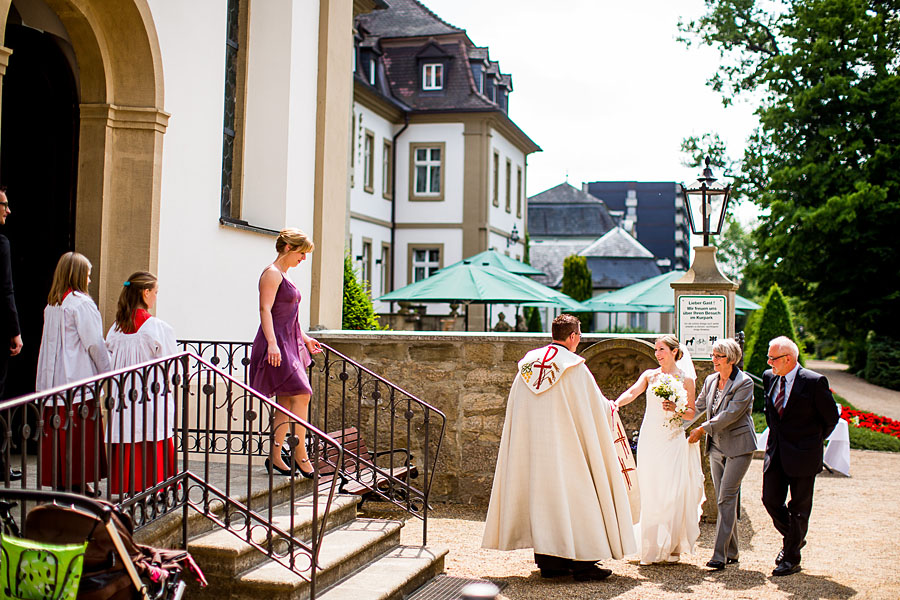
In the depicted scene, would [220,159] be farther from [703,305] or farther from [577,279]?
[577,279]

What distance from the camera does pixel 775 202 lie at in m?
31.5

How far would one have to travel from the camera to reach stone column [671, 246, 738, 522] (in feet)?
32.4

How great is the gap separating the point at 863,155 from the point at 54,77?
1165 inches

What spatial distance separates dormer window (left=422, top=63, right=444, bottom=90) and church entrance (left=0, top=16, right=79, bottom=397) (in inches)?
1166

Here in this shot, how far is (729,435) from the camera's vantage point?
774cm

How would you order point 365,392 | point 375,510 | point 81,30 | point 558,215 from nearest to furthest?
point 81,30
point 375,510
point 365,392
point 558,215

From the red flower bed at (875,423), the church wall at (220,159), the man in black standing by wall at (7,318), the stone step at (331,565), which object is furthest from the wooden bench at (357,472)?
the red flower bed at (875,423)

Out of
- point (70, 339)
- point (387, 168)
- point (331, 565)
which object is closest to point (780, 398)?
point (331, 565)

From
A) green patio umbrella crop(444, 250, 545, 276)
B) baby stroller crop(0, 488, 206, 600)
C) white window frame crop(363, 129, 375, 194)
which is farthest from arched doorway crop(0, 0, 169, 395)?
white window frame crop(363, 129, 375, 194)

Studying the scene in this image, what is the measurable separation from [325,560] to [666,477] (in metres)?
3.09

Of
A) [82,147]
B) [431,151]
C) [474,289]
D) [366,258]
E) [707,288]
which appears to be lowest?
[707,288]

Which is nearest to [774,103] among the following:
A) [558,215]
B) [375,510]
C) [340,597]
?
[375,510]

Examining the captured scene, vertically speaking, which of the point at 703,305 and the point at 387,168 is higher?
the point at 387,168

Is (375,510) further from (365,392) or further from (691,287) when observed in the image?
(691,287)
